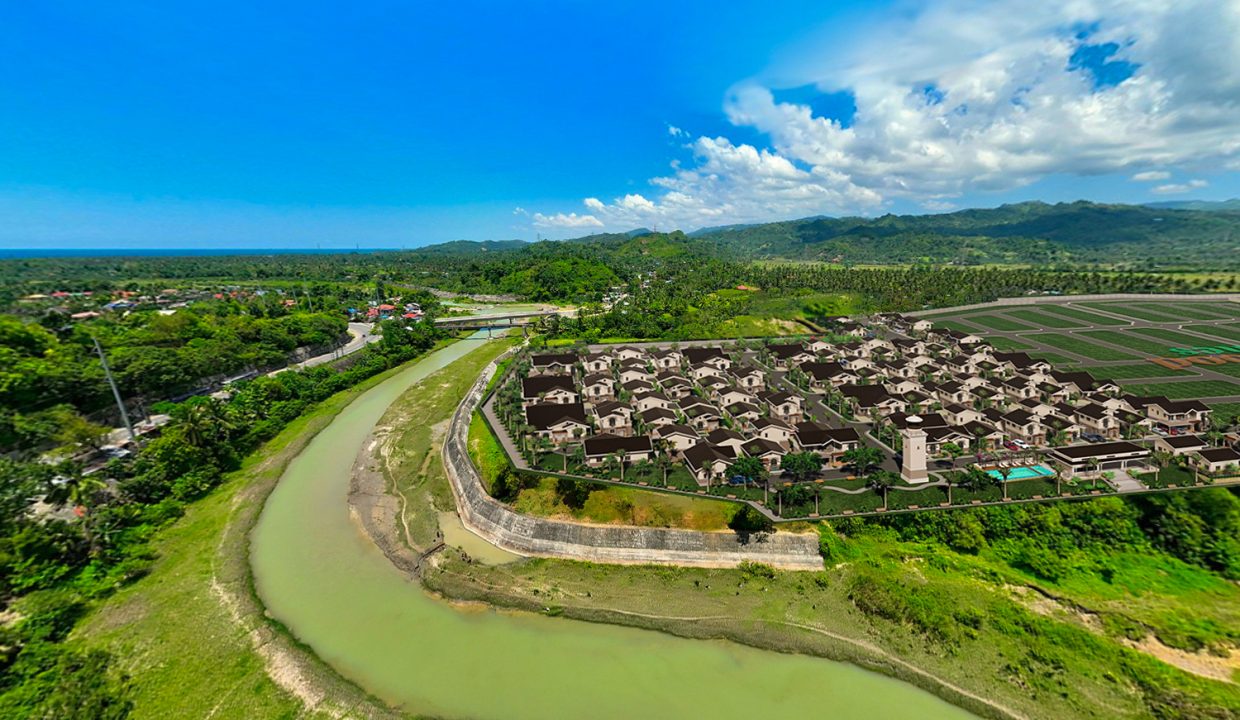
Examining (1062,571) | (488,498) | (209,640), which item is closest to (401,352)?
(488,498)

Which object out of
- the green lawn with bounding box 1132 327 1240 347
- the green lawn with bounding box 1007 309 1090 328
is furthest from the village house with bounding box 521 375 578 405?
the green lawn with bounding box 1132 327 1240 347

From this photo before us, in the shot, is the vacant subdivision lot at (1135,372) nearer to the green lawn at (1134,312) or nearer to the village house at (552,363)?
the green lawn at (1134,312)

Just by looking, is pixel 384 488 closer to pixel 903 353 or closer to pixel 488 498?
pixel 488 498

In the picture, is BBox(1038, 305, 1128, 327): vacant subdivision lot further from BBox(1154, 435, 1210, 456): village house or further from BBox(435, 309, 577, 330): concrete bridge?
BBox(435, 309, 577, 330): concrete bridge

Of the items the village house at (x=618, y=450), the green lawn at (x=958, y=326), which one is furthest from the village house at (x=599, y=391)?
the green lawn at (x=958, y=326)

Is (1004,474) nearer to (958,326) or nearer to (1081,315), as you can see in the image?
(958,326)

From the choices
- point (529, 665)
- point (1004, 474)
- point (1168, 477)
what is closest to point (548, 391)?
point (529, 665)

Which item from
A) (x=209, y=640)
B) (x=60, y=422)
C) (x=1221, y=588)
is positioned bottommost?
(x=209, y=640)
